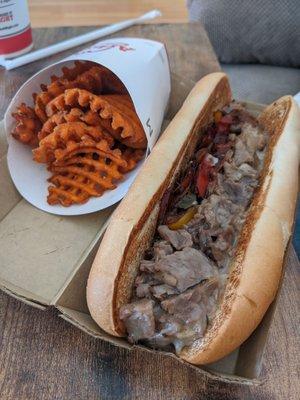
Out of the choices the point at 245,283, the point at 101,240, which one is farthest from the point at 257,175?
the point at 101,240

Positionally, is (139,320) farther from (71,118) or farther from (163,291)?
(71,118)

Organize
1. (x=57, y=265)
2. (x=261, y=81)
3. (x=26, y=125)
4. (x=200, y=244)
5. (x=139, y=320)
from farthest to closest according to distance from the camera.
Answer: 1. (x=261, y=81)
2. (x=26, y=125)
3. (x=57, y=265)
4. (x=200, y=244)
5. (x=139, y=320)

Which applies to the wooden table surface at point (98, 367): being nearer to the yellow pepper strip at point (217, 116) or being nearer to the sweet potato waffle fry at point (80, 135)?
the sweet potato waffle fry at point (80, 135)

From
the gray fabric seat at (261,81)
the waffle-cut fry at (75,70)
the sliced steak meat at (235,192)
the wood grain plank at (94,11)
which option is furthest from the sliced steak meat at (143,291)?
the wood grain plank at (94,11)

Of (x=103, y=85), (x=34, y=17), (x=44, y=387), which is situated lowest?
(x=34, y=17)

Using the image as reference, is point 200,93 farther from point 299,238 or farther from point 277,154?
point 299,238

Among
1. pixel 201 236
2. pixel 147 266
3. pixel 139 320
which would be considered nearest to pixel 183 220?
pixel 201 236

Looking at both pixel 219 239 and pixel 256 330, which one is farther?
pixel 219 239
